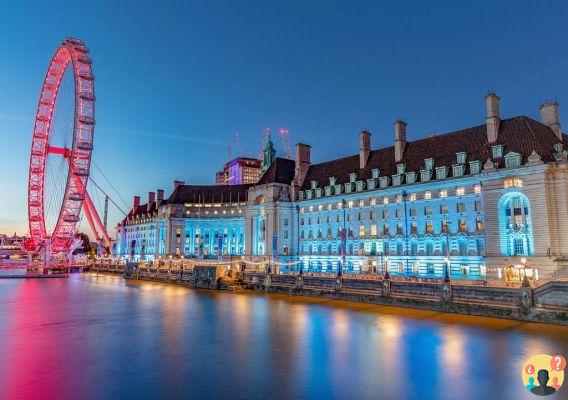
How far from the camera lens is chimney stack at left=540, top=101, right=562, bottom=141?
65438mm

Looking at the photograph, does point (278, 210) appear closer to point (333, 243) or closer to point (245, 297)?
point (333, 243)

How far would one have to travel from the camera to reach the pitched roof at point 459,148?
61.4 m

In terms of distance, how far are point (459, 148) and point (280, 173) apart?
49.2 metres

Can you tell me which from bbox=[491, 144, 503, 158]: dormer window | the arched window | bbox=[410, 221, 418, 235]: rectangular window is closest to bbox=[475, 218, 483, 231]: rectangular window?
the arched window

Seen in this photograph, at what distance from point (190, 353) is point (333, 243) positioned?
6830 cm

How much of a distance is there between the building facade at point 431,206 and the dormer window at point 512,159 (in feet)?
0.49

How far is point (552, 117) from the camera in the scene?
217 feet

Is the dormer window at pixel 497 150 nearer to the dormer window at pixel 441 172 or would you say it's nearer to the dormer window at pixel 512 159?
the dormer window at pixel 512 159

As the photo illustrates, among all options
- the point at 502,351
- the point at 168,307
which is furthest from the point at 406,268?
the point at 502,351

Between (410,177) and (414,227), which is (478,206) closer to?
(414,227)

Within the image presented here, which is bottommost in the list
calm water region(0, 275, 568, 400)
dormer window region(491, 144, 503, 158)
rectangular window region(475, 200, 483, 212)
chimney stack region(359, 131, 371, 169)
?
calm water region(0, 275, 568, 400)

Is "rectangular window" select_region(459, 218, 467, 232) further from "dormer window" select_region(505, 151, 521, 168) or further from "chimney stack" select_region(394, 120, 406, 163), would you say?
"chimney stack" select_region(394, 120, 406, 163)

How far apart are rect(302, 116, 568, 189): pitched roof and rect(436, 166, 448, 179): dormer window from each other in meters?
1.28

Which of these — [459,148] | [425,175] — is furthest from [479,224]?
[459,148]
